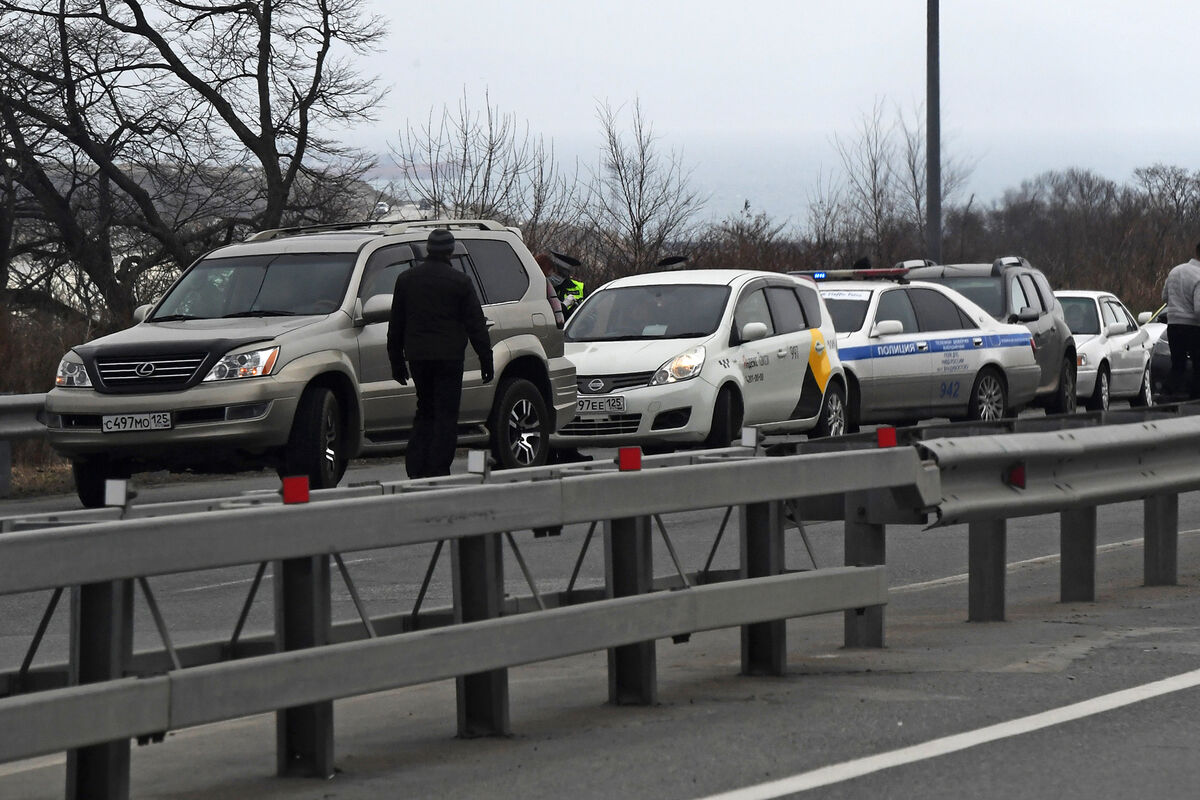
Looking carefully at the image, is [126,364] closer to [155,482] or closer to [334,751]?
[155,482]

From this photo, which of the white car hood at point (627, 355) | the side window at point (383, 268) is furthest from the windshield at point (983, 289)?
the side window at point (383, 268)

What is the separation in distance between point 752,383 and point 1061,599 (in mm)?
8066

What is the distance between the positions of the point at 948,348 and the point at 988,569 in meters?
12.7

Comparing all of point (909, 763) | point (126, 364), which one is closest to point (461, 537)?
point (909, 763)

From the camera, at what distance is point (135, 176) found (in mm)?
31703

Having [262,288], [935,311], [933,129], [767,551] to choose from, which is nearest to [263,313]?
[262,288]

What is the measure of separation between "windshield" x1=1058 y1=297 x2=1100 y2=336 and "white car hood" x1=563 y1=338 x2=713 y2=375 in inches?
509

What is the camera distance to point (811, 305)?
1842cm

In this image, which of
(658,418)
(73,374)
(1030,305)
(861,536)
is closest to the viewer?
(861,536)

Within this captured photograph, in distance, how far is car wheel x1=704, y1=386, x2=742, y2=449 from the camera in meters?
A: 16.2

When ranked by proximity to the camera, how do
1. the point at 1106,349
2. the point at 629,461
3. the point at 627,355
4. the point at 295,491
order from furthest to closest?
the point at 1106,349
the point at 627,355
the point at 629,461
the point at 295,491

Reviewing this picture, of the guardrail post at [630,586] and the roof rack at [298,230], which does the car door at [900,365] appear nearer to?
the roof rack at [298,230]

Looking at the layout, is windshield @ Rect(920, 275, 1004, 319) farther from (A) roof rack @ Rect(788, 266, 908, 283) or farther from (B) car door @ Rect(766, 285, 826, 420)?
(B) car door @ Rect(766, 285, 826, 420)

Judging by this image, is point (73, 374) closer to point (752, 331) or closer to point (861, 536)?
point (752, 331)
